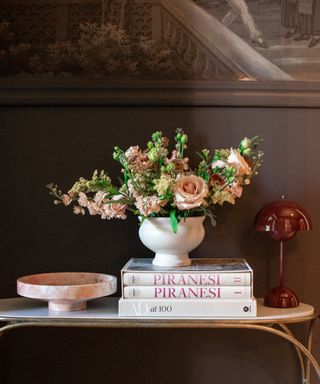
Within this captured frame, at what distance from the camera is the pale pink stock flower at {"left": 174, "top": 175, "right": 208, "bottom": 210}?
61.5 inches

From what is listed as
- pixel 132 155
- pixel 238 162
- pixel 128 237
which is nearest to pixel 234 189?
pixel 238 162

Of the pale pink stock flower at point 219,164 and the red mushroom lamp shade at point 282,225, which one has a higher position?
the pale pink stock flower at point 219,164

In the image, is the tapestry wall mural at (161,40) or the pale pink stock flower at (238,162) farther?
the tapestry wall mural at (161,40)

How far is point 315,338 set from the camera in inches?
74.9

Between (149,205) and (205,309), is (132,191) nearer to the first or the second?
(149,205)

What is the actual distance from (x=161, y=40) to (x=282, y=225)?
0.73 meters

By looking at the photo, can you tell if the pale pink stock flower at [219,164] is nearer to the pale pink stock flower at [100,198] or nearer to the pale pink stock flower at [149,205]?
the pale pink stock flower at [149,205]

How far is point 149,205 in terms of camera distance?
1.58 m

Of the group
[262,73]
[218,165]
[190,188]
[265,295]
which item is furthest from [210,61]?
[265,295]

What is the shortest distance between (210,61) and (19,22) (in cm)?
65

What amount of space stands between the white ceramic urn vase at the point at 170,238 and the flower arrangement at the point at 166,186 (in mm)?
26

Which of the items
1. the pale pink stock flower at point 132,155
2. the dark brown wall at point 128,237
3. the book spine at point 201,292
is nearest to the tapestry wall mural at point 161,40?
the dark brown wall at point 128,237

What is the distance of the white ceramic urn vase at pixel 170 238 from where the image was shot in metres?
1.63

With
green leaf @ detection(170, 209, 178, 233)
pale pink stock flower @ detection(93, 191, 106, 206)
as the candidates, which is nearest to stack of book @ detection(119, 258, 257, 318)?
green leaf @ detection(170, 209, 178, 233)
